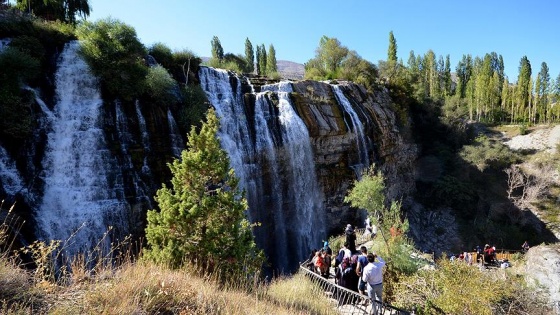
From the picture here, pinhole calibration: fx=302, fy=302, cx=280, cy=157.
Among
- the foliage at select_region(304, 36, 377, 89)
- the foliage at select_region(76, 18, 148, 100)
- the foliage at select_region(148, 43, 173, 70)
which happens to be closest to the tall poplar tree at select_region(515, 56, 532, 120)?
the foliage at select_region(304, 36, 377, 89)

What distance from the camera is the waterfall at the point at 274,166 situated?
19.9 metres

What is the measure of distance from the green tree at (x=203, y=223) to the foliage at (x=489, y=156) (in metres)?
37.3

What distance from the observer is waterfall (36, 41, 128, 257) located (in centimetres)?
1284

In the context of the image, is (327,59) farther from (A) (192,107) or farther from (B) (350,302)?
(B) (350,302)

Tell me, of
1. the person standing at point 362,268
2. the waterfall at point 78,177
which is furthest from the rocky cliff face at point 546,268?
the waterfall at point 78,177

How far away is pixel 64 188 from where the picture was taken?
13.4 metres

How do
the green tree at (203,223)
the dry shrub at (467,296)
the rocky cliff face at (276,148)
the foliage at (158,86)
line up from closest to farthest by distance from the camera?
the dry shrub at (467,296)
the green tree at (203,223)
the rocky cliff face at (276,148)
the foliage at (158,86)

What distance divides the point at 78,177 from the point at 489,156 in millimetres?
40584

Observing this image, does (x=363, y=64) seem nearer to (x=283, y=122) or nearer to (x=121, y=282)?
(x=283, y=122)

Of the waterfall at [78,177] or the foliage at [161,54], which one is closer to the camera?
the waterfall at [78,177]

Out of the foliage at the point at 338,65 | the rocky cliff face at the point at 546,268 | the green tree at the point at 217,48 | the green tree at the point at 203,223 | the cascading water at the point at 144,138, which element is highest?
the green tree at the point at 217,48

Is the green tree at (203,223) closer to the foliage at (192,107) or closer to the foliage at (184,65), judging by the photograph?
the foliage at (192,107)

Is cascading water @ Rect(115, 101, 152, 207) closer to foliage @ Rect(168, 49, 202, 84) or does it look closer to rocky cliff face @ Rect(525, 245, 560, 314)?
foliage @ Rect(168, 49, 202, 84)

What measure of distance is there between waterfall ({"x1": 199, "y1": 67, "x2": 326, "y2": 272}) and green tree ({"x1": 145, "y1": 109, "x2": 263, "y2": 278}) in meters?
11.2
